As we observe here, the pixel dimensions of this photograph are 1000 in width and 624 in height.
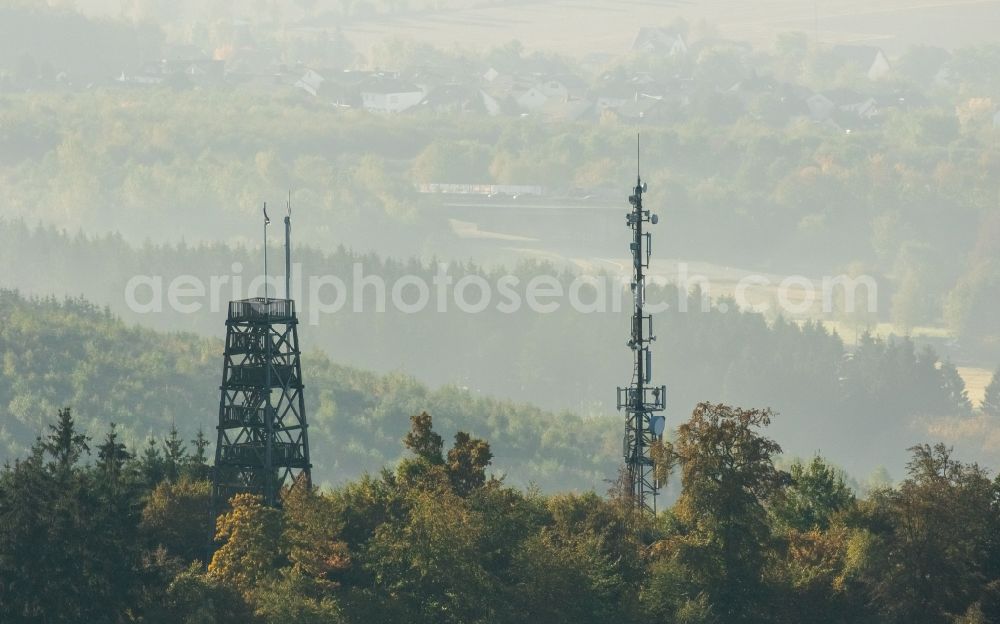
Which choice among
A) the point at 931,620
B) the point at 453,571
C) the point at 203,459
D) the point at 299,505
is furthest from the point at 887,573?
the point at 203,459

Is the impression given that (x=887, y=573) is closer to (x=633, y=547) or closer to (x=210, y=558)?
(x=633, y=547)

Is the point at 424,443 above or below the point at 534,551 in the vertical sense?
above

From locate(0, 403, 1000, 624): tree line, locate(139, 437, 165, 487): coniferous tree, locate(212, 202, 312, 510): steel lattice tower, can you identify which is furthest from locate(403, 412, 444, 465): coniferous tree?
locate(139, 437, 165, 487): coniferous tree

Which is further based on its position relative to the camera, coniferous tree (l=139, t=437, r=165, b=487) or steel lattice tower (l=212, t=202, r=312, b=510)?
coniferous tree (l=139, t=437, r=165, b=487)

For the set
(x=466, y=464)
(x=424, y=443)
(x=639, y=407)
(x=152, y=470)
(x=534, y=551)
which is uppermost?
(x=639, y=407)

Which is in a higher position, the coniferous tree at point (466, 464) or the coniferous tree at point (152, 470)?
the coniferous tree at point (466, 464)

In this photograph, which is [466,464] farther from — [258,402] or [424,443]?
[258,402]

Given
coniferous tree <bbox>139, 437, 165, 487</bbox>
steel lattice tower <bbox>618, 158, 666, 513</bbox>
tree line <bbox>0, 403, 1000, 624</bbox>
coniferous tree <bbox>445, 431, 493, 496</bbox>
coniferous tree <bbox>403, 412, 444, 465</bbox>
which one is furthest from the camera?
coniferous tree <bbox>139, 437, 165, 487</bbox>

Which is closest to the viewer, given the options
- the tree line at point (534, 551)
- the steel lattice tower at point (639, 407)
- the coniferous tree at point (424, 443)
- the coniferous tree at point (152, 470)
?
the tree line at point (534, 551)

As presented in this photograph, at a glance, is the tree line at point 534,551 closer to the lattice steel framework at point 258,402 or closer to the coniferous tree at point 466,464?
the coniferous tree at point 466,464

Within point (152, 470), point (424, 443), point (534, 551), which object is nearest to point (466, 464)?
point (424, 443)

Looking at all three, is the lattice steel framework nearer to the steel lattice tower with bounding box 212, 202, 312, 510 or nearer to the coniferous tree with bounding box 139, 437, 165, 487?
the steel lattice tower with bounding box 212, 202, 312, 510

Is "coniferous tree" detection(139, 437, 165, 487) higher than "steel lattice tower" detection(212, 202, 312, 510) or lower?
lower

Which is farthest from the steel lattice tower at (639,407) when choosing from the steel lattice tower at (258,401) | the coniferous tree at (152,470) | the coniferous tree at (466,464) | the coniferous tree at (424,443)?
the coniferous tree at (152,470)
